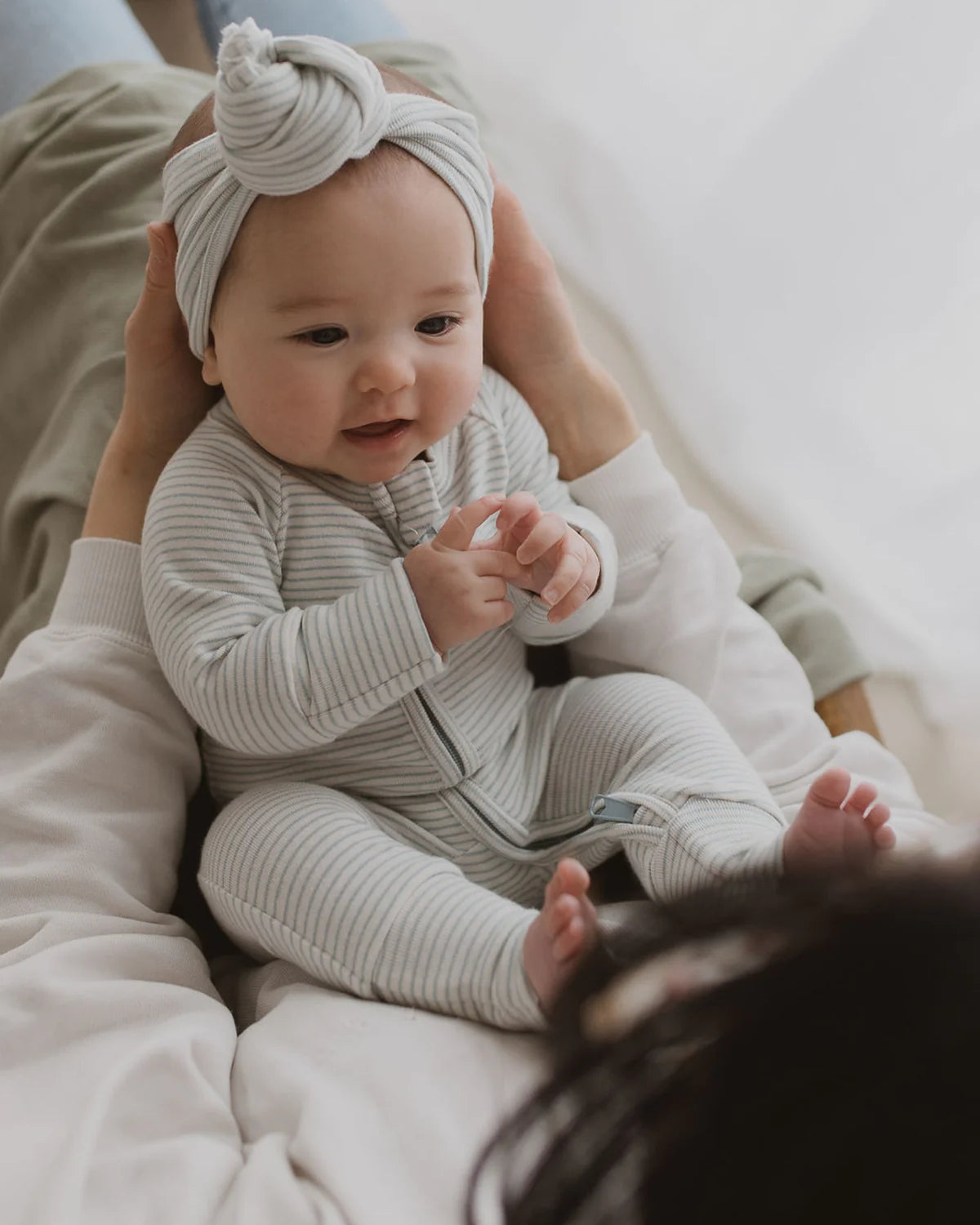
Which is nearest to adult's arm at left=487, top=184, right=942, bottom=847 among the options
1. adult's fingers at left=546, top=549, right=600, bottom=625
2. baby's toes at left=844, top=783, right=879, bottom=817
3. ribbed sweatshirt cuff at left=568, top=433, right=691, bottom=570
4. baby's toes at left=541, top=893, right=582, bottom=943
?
ribbed sweatshirt cuff at left=568, top=433, right=691, bottom=570

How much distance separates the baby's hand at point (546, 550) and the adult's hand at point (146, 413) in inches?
10.4

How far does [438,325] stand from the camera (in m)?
0.75

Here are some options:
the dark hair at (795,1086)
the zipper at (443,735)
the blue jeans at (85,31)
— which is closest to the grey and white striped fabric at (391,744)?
the zipper at (443,735)

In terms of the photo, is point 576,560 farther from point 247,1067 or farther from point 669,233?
point 669,233

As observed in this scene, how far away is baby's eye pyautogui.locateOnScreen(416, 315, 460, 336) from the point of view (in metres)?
0.75

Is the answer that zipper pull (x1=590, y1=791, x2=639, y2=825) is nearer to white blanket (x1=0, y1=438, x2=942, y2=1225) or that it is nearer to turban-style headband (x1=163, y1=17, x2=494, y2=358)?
white blanket (x1=0, y1=438, x2=942, y2=1225)

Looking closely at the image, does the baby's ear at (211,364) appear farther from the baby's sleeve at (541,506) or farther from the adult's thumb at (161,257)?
the baby's sleeve at (541,506)

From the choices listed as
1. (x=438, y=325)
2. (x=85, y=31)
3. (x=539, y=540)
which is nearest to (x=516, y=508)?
(x=539, y=540)

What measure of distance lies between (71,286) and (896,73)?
2.53ft

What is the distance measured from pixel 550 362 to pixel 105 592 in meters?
→ 0.38

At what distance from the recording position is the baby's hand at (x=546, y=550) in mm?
732

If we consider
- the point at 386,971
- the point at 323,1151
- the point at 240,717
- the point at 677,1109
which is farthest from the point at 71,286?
Answer: the point at 677,1109

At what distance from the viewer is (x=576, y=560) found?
0.77 metres

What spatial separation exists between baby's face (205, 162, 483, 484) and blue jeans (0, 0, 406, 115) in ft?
2.10
